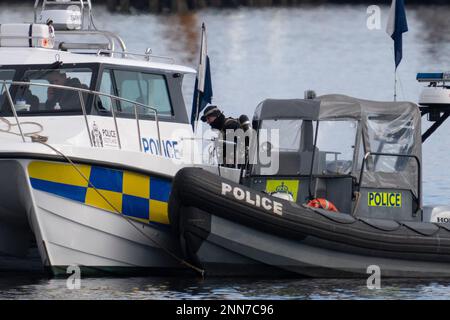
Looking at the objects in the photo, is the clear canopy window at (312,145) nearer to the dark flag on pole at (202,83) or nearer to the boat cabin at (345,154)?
the boat cabin at (345,154)

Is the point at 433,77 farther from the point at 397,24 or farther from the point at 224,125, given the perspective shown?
the point at 224,125

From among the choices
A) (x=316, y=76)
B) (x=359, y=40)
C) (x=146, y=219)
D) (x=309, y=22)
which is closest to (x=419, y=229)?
(x=146, y=219)

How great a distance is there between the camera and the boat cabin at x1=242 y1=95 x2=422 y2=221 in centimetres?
1603

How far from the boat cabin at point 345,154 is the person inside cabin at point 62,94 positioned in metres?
2.31

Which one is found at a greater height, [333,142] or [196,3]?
[333,142]

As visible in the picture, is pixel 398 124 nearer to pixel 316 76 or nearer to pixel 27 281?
pixel 27 281

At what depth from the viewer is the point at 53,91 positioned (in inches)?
620

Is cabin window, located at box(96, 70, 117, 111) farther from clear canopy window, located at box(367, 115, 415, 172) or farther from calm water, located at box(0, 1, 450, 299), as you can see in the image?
clear canopy window, located at box(367, 115, 415, 172)

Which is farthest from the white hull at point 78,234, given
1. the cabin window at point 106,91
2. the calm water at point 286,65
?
the cabin window at point 106,91

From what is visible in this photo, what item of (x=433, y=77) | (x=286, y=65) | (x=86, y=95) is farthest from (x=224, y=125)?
(x=286, y=65)

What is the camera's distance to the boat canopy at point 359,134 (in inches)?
635

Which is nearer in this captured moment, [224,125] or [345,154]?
[345,154]

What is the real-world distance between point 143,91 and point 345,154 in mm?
2595
